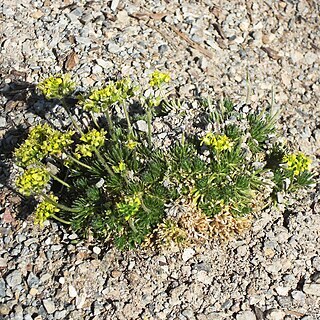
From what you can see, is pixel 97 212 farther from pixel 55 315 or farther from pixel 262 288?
pixel 262 288

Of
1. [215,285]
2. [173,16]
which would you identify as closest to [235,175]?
[215,285]

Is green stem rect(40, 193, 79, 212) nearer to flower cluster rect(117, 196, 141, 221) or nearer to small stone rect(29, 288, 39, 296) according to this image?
flower cluster rect(117, 196, 141, 221)

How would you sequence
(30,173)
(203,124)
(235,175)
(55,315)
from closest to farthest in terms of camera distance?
(30,173) < (55,315) < (235,175) < (203,124)

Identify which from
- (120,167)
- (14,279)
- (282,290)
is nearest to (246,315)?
(282,290)

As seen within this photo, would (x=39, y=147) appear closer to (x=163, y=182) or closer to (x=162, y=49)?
(x=163, y=182)

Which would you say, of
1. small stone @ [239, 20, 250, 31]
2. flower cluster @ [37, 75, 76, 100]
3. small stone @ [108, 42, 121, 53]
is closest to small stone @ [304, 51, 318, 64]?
small stone @ [239, 20, 250, 31]

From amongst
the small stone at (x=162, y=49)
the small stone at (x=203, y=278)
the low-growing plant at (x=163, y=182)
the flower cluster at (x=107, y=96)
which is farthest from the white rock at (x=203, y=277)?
the small stone at (x=162, y=49)
